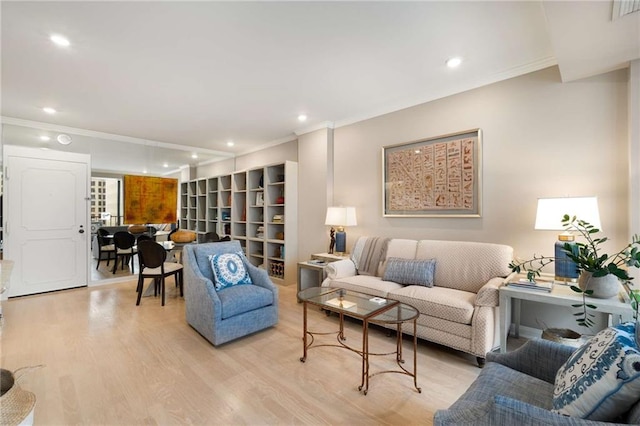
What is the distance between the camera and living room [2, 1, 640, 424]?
6.38ft

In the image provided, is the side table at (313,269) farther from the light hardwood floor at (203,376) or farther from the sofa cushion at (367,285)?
the light hardwood floor at (203,376)

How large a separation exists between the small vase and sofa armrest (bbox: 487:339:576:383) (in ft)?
2.85

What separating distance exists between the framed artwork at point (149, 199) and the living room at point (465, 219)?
1.70 m

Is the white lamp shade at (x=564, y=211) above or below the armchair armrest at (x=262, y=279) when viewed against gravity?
above

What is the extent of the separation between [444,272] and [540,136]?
1.58 m

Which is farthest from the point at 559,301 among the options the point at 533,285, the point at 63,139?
the point at 63,139

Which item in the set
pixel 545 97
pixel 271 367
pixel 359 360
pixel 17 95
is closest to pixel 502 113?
pixel 545 97

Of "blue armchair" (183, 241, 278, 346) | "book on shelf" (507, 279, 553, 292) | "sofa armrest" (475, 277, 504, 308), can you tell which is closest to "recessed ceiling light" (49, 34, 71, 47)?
"blue armchair" (183, 241, 278, 346)

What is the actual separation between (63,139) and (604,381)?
642cm

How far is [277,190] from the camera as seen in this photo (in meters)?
5.22

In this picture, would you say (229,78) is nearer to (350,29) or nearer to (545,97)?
(350,29)

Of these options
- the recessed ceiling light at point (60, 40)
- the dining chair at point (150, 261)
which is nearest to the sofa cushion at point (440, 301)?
the dining chair at point (150, 261)

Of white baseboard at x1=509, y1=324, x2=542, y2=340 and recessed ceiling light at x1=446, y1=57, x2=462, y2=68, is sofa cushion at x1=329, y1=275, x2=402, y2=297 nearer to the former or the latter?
white baseboard at x1=509, y1=324, x2=542, y2=340

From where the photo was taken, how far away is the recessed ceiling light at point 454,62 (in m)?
2.67
